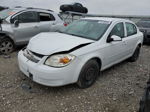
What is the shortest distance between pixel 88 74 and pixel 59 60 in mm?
813

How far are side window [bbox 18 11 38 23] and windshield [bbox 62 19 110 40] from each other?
2183mm

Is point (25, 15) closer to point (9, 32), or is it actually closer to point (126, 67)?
point (9, 32)

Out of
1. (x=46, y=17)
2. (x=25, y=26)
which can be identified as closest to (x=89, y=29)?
(x=25, y=26)

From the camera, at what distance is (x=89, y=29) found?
12.8 feet

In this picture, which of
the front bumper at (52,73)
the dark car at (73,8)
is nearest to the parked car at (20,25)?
the front bumper at (52,73)

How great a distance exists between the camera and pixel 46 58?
113 inches

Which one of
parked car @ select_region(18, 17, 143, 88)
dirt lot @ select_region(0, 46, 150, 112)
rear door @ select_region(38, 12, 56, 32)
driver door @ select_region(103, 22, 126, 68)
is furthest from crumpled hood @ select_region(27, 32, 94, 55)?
rear door @ select_region(38, 12, 56, 32)

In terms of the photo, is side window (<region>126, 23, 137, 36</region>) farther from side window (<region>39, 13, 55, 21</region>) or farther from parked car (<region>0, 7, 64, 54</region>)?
side window (<region>39, 13, 55, 21</region>)

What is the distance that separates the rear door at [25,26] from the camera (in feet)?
17.6

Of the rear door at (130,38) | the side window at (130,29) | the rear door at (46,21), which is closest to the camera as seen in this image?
the rear door at (130,38)

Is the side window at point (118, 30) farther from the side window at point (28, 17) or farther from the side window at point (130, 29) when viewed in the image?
the side window at point (28, 17)

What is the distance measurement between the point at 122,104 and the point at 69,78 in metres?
1.14

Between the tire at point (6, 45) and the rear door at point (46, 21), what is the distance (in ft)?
4.31

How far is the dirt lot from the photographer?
9.04ft
